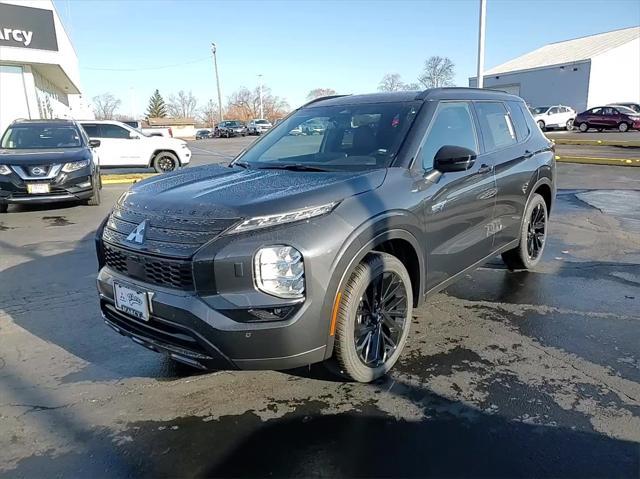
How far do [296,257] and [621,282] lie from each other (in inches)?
158

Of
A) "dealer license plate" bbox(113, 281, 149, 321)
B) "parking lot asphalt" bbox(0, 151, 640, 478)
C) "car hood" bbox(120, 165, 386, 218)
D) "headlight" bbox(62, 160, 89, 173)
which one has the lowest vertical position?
"parking lot asphalt" bbox(0, 151, 640, 478)

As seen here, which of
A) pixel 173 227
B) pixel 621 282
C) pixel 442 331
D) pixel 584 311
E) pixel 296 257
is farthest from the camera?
pixel 621 282

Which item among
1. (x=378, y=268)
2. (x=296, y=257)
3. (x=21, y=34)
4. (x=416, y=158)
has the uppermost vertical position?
(x=21, y=34)

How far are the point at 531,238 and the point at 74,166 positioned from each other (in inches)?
301


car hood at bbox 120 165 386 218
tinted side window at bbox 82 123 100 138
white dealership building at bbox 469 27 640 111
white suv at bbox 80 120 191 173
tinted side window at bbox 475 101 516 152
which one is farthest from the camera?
white dealership building at bbox 469 27 640 111

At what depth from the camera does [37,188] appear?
8461 mm

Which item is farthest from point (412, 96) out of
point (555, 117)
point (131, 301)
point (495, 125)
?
point (555, 117)

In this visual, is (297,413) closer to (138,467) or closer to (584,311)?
(138,467)

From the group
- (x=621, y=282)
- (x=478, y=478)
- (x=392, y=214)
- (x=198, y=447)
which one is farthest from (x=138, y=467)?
(x=621, y=282)

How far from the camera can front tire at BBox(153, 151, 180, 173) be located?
15.1 m

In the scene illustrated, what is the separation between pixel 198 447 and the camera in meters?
2.63

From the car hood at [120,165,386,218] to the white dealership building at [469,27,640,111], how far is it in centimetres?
4709

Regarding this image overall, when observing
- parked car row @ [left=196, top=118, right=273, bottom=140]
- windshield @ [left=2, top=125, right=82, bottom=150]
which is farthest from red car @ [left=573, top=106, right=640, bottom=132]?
windshield @ [left=2, top=125, right=82, bottom=150]

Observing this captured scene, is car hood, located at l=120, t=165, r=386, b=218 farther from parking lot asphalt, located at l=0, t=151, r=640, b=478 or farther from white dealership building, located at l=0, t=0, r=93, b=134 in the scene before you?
white dealership building, located at l=0, t=0, r=93, b=134
